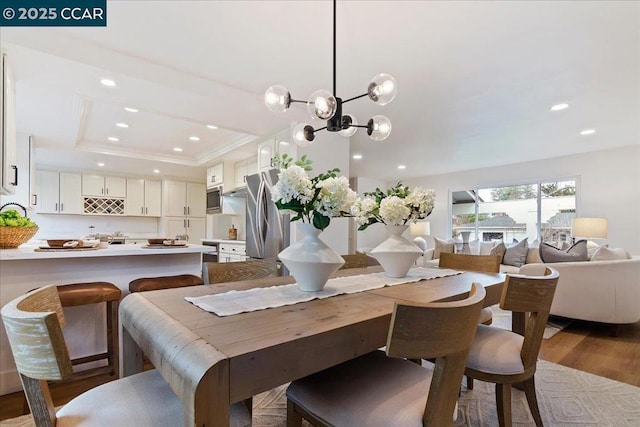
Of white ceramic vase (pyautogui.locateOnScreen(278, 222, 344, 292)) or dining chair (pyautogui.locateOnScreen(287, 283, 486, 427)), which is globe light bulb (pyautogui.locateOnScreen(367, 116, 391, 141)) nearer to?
white ceramic vase (pyautogui.locateOnScreen(278, 222, 344, 292))

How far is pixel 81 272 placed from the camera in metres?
2.21

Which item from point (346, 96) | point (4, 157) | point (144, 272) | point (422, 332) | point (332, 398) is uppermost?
point (346, 96)

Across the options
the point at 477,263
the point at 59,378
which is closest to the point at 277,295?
the point at 59,378

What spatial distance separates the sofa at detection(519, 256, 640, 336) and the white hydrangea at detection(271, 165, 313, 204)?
10.3 feet

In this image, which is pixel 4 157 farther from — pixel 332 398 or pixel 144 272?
pixel 332 398

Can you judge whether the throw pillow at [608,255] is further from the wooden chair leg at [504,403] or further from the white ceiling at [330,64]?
the wooden chair leg at [504,403]

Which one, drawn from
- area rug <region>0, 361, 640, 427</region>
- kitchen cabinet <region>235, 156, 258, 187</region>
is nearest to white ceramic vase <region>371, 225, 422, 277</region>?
area rug <region>0, 361, 640, 427</region>

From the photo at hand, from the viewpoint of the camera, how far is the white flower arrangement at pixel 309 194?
121cm

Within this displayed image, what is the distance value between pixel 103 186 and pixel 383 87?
6141 millimetres

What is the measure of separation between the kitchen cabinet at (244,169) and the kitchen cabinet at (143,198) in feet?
8.27

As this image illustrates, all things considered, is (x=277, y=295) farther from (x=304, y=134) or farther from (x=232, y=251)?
(x=232, y=251)

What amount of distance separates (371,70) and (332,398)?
90.2 inches

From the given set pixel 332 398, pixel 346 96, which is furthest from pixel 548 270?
pixel 346 96

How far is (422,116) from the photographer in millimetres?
3543
